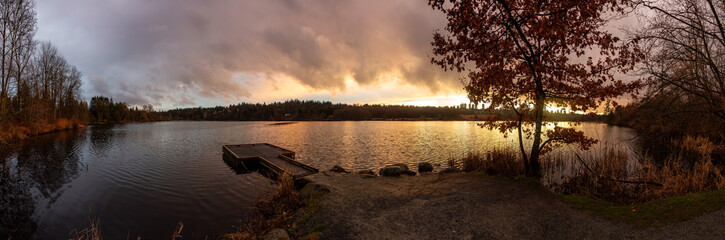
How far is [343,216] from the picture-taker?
6953mm

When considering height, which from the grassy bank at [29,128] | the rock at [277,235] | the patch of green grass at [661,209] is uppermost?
the grassy bank at [29,128]

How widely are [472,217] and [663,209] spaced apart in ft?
13.1

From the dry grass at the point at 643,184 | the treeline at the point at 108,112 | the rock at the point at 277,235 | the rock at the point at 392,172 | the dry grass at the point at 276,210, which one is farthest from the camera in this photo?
the treeline at the point at 108,112

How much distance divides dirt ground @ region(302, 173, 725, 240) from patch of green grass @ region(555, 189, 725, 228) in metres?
0.24

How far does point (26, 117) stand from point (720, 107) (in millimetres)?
66059

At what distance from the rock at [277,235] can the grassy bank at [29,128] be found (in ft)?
114

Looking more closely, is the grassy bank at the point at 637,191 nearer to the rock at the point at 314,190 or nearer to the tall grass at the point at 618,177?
the tall grass at the point at 618,177

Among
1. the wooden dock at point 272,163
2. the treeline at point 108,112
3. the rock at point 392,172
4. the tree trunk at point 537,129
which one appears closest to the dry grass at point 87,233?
the wooden dock at point 272,163

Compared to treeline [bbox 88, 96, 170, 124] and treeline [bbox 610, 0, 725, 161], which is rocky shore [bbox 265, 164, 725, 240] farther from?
treeline [bbox 88, 96, 170, 124]

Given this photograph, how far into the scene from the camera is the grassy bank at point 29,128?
2712 cm

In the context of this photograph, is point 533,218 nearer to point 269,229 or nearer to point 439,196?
point 439,196

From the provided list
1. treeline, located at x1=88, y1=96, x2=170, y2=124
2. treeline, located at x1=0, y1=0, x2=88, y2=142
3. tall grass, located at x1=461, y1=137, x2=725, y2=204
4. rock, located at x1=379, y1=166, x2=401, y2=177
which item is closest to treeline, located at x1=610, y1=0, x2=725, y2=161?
tall grass, located at x1=461, y1=137, x2=725, y2=204

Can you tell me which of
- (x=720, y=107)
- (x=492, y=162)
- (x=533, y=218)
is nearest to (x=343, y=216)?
(x=533, y=218)

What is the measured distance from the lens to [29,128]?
34375mm
